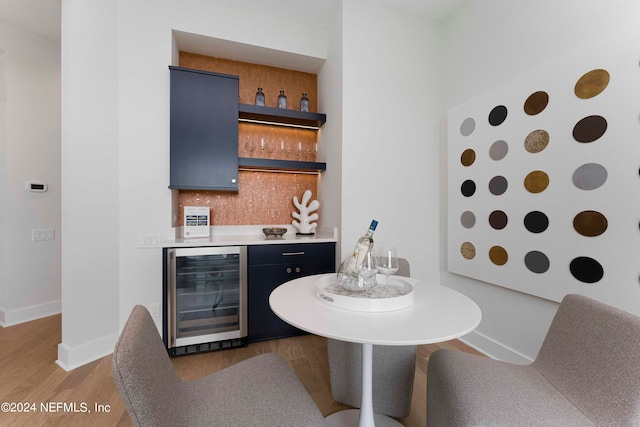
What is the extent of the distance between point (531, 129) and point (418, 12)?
170 centimetres

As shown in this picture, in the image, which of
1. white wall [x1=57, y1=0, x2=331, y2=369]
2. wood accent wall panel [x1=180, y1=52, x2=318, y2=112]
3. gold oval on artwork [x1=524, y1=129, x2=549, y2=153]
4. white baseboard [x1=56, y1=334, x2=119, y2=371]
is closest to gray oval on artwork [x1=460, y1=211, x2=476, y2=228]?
gold oval on artwork [x1=524, y1=129, x2=549, y2=153]

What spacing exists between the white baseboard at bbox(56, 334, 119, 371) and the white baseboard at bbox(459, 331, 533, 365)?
3070 mm

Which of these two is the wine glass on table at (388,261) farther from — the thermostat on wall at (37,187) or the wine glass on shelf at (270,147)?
the thermostat on wall at (37,187)

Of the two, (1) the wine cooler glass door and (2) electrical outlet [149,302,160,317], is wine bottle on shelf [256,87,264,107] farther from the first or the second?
(2) electrical outlet [149,302,160,317]

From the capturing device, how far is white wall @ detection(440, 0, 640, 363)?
1.66 meters

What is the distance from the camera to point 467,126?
242 centimetres

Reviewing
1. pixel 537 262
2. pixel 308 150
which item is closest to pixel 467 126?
pixel 537 262

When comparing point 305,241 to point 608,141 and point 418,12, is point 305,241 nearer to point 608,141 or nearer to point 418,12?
point 608,141

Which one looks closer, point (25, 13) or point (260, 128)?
point (25, 13)

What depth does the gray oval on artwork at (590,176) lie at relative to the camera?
1.55m

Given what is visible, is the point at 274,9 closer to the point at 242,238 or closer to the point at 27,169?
the point at 242,238

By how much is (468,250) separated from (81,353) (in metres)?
3.19

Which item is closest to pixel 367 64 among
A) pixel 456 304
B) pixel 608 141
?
pixel 608 141

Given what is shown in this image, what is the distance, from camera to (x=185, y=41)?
2.71m
